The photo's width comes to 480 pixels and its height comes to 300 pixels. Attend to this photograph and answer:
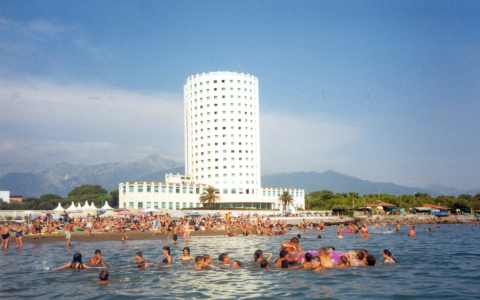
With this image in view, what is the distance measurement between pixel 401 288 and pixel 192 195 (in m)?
91.9

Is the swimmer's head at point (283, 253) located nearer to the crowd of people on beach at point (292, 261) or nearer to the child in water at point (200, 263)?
the crowd of people on beach at point (292, 261)

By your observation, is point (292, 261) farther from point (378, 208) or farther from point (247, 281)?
point (378, 208)

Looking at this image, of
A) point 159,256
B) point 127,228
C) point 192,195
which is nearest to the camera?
point 159,256

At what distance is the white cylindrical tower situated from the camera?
11612cm

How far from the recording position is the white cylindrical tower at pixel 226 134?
381 feet

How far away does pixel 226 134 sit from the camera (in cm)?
11731

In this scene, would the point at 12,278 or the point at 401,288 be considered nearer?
the point at 401,288

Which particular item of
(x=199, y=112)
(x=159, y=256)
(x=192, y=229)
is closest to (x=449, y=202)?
(x=199, y=112)

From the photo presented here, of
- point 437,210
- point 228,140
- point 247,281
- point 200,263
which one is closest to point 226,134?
point 228,140

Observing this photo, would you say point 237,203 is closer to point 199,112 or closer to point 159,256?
point 199,112

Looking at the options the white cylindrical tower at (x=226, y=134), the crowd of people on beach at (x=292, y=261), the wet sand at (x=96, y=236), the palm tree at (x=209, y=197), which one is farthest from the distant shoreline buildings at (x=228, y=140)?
the crowd of people on beach at (x=292, y=261)

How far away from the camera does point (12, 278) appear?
14.6 m

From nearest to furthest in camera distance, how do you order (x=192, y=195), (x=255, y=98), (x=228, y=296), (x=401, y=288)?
1. (x=228, y=296)
2. (x=401, y=288)
3. (x=192, y=195)
4. (x=255, y=98)

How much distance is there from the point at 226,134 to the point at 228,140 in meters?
1.97
